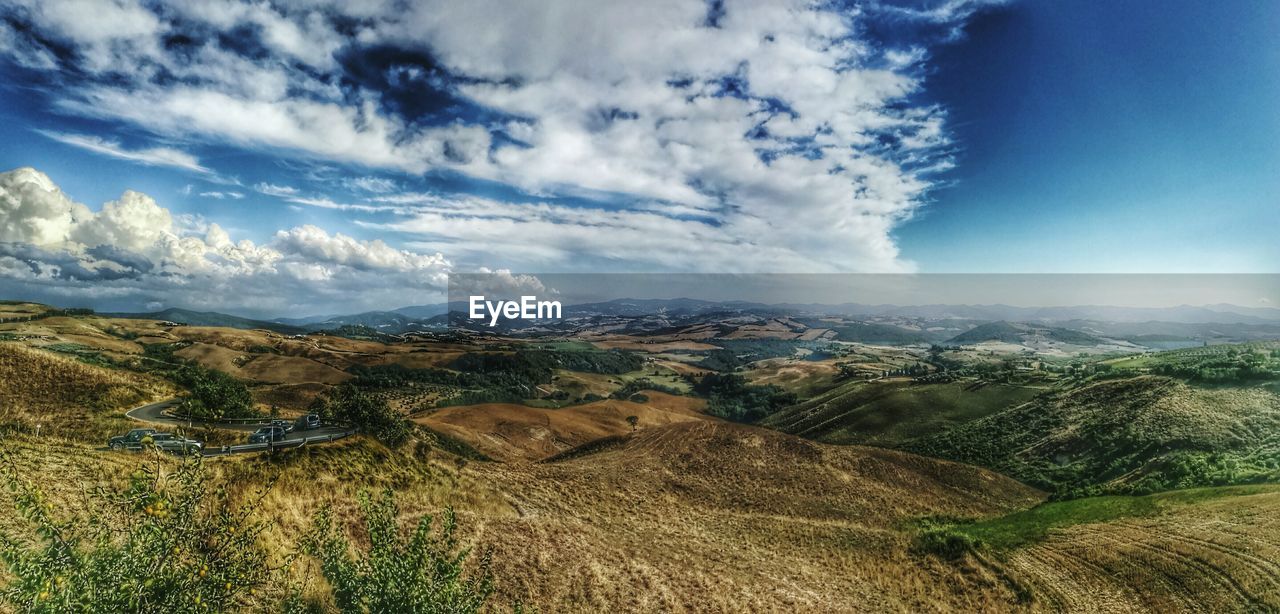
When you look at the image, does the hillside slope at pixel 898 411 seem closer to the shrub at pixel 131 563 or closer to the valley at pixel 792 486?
the valley at pixel 792 486

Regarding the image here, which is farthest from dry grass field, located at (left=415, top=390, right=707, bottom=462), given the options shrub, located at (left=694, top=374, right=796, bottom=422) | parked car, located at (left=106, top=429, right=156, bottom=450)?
parked car, located at (left=106, top=429, right=156, bottom=450)

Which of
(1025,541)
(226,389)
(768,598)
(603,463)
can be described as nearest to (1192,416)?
(1025,541)

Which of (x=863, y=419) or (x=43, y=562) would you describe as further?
(x=863, y=419)

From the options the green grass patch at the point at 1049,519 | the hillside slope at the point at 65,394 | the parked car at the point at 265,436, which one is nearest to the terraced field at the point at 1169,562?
the green grass patch at the point at 1049,519

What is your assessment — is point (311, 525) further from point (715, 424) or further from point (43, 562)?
point (715, 424)

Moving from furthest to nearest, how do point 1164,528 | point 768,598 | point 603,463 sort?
point 603,463 → point 1164,528 → point 768,598

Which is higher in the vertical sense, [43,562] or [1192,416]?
[43,562]
